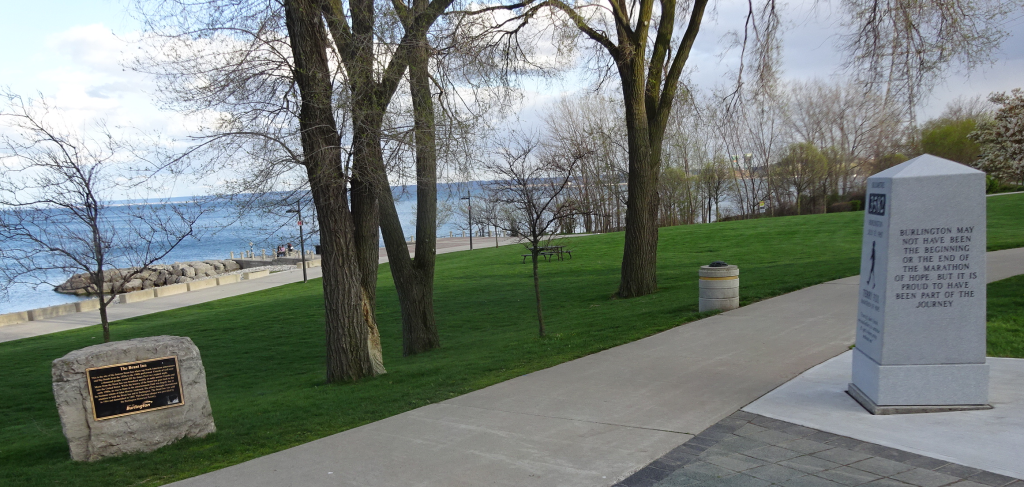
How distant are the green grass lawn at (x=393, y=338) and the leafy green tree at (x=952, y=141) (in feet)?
41.5

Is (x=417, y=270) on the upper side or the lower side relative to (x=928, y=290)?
lower

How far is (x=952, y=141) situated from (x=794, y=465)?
46615mm

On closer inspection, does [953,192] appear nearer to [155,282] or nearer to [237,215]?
[237,215]

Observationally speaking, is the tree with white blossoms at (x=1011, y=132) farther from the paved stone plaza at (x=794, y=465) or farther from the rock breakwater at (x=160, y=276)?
the rock breakwater at (x=160, y=276)

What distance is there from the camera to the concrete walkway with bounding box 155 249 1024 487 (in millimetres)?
5109

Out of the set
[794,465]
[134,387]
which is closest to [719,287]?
[794,465]

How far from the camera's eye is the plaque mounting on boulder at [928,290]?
5.55m

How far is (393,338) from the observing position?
16203mm

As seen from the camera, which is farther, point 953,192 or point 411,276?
point 411,276

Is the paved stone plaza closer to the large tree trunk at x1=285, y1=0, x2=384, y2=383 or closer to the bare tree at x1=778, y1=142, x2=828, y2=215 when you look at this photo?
the large tree trunk at x1=285, y1=0, x2=384, y2=383

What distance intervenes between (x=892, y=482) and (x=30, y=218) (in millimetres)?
12986

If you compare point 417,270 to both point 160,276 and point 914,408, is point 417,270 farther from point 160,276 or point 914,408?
point 160,276

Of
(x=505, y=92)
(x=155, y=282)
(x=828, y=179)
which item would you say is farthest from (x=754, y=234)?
(x=155, y=282)

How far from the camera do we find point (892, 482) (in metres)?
4.38
